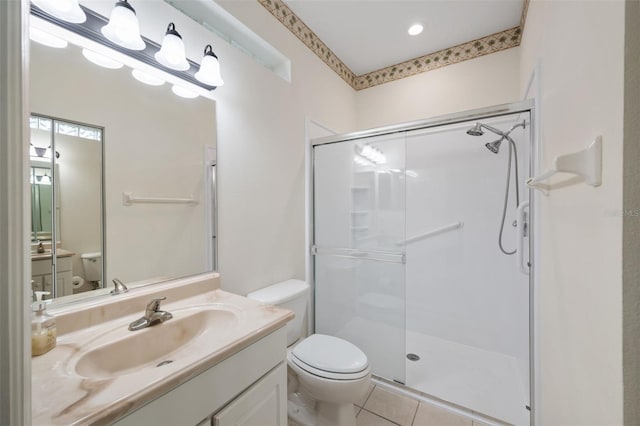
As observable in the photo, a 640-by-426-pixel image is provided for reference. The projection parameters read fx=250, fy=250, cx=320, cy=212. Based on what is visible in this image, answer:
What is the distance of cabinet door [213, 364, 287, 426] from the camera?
0.83 metres

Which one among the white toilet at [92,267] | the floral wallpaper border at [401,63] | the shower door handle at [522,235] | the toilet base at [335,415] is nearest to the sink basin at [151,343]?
the white toilet at [92,267]

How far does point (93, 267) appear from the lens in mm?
987

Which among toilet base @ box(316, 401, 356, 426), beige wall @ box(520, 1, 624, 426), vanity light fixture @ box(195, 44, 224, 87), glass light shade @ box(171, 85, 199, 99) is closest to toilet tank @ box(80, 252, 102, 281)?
glass light shade @ box(171, 85, 199, 99)

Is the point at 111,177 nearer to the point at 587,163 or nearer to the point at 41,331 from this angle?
the point at 41,331

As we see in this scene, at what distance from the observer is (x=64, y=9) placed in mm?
867

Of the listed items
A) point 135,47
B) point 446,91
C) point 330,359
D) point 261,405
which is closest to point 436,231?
point 446,91

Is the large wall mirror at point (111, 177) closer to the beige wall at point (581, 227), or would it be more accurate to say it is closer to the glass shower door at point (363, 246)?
the glass shower door at point (363, 246)

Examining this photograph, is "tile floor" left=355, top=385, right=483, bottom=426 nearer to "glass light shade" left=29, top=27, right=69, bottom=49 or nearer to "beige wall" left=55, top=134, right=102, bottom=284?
"beige wall" left=55, top=134, right=102, bottom=284

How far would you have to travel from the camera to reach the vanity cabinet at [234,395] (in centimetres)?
67

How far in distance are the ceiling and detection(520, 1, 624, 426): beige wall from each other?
2.41 feet

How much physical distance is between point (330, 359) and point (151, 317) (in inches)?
36.1

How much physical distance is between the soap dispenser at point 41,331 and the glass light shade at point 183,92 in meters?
1.01

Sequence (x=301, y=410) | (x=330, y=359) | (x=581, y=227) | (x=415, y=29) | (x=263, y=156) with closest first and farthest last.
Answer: (x=581, y=227) < (x=330, y=359) < (x=301, y=410) < (x=263, y=156) < (x=415, y=29)

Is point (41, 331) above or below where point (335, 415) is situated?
above
